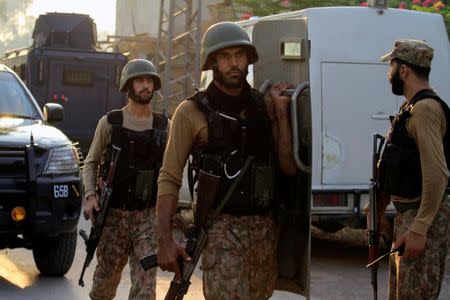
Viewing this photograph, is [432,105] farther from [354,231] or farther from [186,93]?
[186,93]

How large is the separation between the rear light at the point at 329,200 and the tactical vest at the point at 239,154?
4.92m

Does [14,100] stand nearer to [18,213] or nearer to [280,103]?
[18,213]

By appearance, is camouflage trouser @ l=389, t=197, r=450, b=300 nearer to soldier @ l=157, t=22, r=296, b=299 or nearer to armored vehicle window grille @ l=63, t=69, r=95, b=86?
soldier @ l=157, t=22, r=296, b=299

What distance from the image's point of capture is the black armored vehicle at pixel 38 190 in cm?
809

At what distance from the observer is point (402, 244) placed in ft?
15.5

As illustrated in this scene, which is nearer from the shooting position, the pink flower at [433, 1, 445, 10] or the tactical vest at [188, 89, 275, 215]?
the tactical vest at [188, 89, 275, 215]

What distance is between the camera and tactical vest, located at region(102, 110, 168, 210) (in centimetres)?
630

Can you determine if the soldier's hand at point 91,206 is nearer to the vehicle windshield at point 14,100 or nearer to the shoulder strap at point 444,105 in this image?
the shoulder strap at point 444,105

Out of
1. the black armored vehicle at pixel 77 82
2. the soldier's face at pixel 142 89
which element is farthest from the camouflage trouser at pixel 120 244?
the black armored vehicle at pixel 77 82

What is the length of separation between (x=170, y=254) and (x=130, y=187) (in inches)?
72.1

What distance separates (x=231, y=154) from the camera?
4668 millimetres

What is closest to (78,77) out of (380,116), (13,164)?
(380,116)

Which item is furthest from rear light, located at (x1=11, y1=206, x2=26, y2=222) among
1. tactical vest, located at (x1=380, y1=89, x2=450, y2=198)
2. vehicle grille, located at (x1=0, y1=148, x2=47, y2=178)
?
tactical vest, located at (x1=380, y1=89, x2=450, y2=198)

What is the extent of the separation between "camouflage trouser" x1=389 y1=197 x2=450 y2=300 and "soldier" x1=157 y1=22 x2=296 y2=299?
66 centimetres
